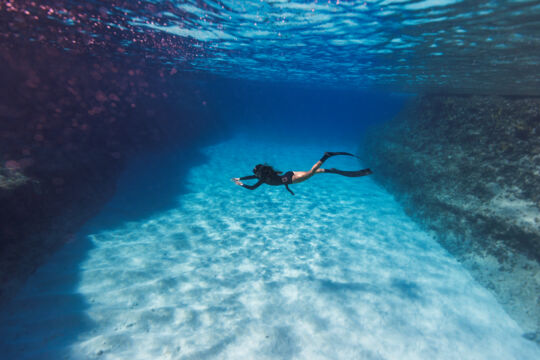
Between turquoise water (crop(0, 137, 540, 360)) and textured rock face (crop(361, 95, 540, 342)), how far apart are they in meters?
0.71

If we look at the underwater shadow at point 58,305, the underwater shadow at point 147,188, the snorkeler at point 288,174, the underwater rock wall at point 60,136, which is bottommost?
the underwater shadow at point 147,188

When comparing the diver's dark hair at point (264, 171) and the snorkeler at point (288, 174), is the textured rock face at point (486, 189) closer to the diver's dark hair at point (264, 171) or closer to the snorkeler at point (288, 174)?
the snorkeler at point (288, 174)

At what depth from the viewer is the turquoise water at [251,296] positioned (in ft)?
15.9

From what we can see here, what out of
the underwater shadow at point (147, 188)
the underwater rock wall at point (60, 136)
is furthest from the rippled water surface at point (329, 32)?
the underwater shadow at point (147, 188)

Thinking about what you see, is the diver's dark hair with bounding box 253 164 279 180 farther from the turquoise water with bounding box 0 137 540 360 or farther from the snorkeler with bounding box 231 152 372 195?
the turquoise water with bounding box 0 137 540 360

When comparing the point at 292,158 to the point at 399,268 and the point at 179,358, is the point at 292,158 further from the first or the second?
the point at 179,358

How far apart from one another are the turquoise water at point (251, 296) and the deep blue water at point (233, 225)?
47 mm

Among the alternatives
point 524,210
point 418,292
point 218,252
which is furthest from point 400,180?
point 218,252

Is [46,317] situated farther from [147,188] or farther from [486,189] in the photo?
[486,189]

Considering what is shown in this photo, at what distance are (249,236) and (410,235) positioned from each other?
7.68 metres

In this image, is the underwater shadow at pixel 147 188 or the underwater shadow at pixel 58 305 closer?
the underwater shadow at pixel 58 305

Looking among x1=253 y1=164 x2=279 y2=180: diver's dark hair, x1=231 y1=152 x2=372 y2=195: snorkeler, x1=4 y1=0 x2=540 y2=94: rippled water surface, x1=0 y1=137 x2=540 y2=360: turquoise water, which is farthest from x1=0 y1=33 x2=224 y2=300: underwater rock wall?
x1=253 y1=164 x2=279 y2=180: diver's dark hair

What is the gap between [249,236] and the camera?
9.41 m

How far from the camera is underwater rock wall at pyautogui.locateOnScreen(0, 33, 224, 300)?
6.31 meters
